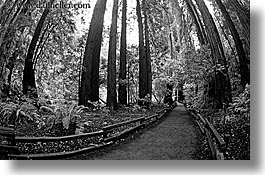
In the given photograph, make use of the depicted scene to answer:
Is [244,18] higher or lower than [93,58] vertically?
higher

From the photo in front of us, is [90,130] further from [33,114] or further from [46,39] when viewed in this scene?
[46,39]

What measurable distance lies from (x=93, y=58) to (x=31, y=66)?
1.23 m

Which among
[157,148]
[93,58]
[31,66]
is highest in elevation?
[93,58]

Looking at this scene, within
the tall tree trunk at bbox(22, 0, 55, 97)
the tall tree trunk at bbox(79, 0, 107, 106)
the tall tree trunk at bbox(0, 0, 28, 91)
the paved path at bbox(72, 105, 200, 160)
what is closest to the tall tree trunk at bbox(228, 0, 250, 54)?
the paved path at bbox(72, 105, 200, 160)

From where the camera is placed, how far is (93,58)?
17.4 ft

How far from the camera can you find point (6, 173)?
10.6 ft

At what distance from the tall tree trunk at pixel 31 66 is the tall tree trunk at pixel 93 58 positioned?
0.76 meters

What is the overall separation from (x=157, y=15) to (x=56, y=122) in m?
5.36

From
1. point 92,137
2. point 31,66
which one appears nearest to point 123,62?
point 31,66

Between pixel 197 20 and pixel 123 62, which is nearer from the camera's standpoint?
pixel 197 20

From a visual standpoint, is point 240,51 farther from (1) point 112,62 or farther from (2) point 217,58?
(1) point 112,62

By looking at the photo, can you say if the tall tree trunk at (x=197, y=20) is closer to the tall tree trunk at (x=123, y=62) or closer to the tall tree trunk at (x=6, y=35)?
the tall tree trunk at (x=123, y=62)

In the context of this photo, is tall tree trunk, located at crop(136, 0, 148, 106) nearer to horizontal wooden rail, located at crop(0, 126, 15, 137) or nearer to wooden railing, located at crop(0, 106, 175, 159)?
wooden railing, located at crop(0, 106, 175, 159)

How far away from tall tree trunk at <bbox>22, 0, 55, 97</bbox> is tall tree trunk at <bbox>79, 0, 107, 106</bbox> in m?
0.76
